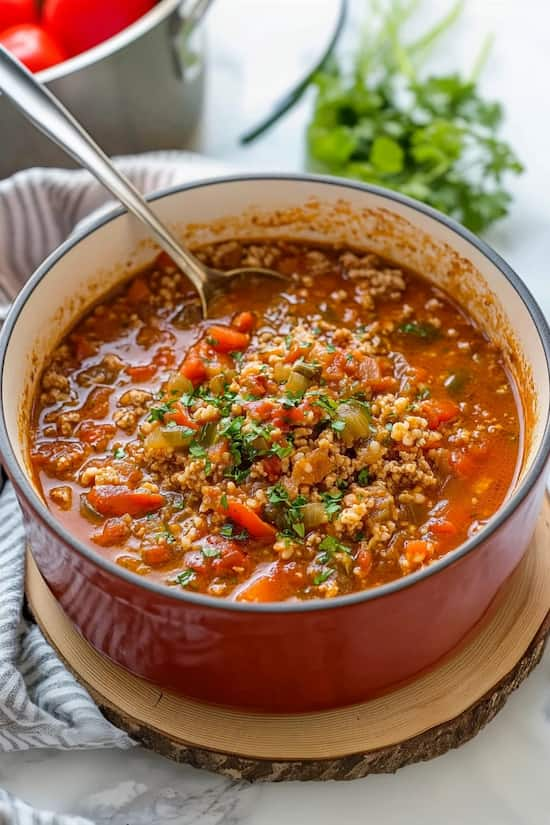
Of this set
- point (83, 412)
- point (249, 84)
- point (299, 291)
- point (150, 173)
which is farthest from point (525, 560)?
point (249, 84)

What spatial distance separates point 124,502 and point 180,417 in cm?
31

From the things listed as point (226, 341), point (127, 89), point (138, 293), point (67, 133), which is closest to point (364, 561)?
point (226, 341)

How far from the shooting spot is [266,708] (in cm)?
298

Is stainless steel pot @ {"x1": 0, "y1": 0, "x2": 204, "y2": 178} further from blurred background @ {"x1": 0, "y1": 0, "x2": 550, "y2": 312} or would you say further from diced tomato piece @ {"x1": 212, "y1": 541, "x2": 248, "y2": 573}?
diced tomato piece @ {"x1": 212, "y1": 541, "x2": 248, "y2": 573}

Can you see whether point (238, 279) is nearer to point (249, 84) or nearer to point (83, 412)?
point (83, 412)

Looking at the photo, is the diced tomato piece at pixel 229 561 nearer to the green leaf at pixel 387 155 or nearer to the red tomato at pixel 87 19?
the green leaf at pixel 387 155

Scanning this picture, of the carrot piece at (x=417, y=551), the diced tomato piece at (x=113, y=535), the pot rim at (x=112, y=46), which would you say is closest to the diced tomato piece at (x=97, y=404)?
the diced tomato piece at (x=113, y=535)

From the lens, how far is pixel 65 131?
12.1 feet

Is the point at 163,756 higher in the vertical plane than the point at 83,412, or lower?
lower

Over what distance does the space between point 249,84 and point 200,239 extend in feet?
6.22

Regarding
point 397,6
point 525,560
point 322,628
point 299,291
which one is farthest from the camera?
point 397,6

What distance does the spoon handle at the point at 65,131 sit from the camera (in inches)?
143

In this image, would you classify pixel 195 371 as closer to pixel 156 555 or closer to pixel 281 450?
pixel 281 450

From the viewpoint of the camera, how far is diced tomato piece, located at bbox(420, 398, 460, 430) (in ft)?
11.0
